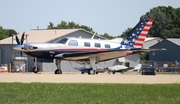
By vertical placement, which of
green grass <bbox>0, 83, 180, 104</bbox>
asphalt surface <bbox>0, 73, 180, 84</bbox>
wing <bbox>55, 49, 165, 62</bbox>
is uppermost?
wing <bbox>55, 49, 165, 62</bbox>

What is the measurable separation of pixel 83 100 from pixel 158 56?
73997mm

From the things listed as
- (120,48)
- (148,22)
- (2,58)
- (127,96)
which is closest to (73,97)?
(127,96)

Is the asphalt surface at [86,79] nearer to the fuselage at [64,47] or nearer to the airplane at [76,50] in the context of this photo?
the fuselage at [64,47]

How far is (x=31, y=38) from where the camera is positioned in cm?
7944

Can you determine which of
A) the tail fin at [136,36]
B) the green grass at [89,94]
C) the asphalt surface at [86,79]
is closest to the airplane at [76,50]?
the tail fin at [136,36]

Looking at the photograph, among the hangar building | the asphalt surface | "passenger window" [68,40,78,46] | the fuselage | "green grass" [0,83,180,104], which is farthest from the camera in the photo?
the hangar building

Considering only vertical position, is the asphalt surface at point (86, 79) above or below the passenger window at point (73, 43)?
below

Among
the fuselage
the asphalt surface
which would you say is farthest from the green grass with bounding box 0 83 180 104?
the fuselage

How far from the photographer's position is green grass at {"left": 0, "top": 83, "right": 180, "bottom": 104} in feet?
56.8

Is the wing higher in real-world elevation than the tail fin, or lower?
lower

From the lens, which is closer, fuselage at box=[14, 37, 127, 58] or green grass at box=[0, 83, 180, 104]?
green grass at box=[0, 83, 180, 104]

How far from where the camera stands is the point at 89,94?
19109 mm

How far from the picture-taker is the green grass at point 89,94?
17.3 metres

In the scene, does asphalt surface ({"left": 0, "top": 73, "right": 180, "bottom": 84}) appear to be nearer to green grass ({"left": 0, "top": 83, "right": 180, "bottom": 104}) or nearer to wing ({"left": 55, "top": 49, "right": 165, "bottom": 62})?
green grass ({"left": 0, "top": 83, "right": 180, "bottom": 104})
